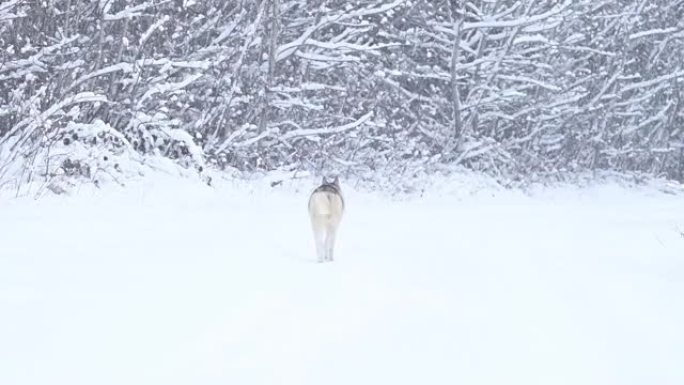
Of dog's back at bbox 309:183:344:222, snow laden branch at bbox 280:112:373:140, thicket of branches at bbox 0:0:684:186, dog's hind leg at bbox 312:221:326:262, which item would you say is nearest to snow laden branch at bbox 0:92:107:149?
thicket of branches at bbox 0:0:684:186

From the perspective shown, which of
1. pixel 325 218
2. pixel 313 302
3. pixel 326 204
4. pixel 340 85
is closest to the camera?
pixel 313 302

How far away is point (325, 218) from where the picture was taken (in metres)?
8.38

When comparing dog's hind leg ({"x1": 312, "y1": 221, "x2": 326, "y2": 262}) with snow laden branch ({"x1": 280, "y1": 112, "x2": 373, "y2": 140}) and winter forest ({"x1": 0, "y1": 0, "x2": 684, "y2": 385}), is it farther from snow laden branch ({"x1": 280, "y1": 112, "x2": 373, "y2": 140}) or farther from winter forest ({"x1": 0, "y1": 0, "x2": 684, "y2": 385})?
snow laden branch ({"x1": 280, "y1": 112, "x2": 373, "y2": 140})

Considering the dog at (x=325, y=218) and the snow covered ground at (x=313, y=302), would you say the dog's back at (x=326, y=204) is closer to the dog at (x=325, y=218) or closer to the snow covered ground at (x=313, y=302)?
the dog at (x=325, y=218)

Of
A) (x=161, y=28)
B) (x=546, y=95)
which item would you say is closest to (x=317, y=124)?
(x=161, y=28)

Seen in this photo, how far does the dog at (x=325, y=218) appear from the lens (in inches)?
327

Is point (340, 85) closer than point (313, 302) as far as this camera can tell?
No

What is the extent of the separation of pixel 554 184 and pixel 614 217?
864cm

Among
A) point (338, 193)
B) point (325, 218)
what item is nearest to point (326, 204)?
point (325, 218)

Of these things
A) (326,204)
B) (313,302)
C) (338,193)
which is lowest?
(313,302)

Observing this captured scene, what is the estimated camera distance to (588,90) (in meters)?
25.4

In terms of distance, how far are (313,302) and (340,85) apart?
1430 centimetres

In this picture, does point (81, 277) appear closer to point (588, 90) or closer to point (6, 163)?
point (6, 163)

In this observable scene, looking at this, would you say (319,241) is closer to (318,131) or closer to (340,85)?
(318,131)
